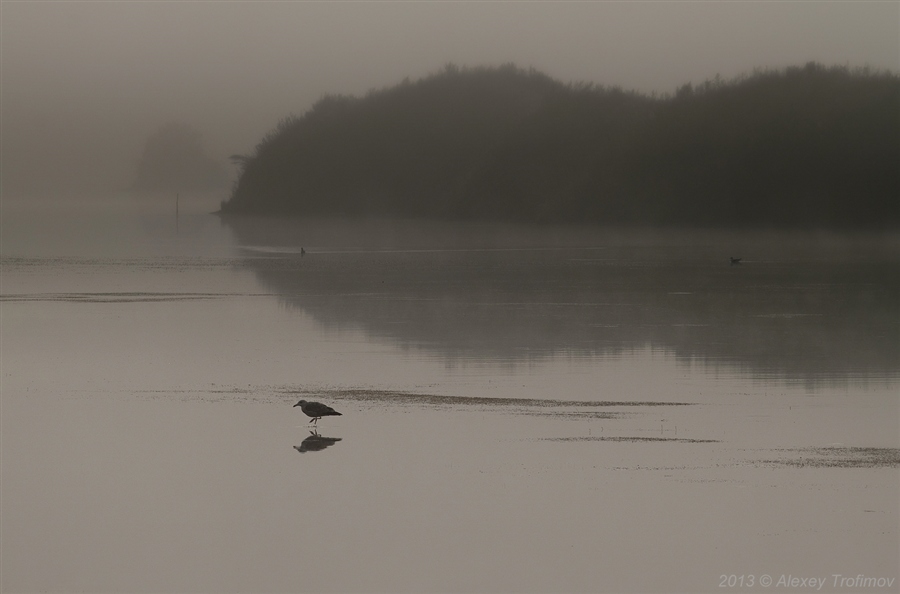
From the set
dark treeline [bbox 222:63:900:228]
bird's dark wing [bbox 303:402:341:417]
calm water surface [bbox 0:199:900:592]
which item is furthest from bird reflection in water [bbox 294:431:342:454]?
dark treeline [bbox 222:63:900:228]

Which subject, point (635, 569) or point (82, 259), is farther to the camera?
point (82, 259)

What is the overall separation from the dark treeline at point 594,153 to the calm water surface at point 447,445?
51.5 m

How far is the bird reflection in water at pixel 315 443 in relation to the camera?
1109 cm

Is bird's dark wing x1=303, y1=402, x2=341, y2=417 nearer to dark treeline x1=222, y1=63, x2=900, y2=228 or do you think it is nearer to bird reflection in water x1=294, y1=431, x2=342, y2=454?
bird reflection in water x1=294, y1=431, x2=342, y2=454

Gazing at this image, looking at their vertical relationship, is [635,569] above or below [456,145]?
below

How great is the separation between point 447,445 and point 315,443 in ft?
3.95

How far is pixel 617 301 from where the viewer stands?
2392 cm

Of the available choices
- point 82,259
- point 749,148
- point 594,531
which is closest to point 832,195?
point 749,148

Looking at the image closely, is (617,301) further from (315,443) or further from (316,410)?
(315,443)

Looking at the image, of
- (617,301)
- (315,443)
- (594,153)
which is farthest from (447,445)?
(594,153)

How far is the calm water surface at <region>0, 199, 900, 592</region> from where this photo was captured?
8398mm

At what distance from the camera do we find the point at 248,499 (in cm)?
962

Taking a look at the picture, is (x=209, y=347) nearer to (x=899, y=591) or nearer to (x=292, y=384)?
(x=292, y=384)

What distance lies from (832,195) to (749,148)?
8.02 metres
